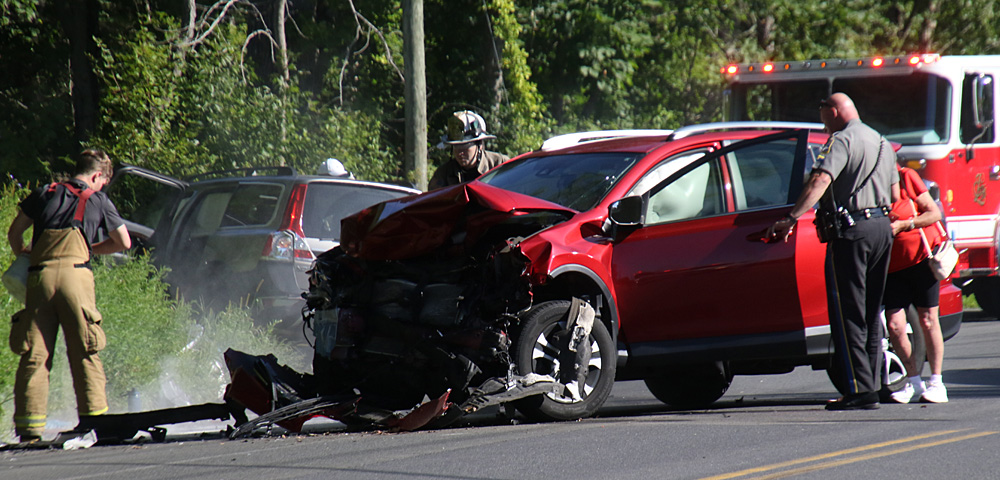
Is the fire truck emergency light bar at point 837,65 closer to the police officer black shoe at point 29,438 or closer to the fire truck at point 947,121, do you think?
the fire truck at point 947,121

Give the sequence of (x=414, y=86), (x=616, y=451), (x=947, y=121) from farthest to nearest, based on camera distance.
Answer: (x=414, y=86) → (x=947, y=121) → (x=616, y=451)

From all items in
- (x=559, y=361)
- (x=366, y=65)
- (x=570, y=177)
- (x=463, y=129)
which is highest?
(x=366, y=65)

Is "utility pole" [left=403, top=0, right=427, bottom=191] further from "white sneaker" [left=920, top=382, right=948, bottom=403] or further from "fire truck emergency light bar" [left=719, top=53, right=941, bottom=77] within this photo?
"white sneaker" [left=920, top=382, right=948, bottom=403]

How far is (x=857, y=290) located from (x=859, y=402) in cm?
69

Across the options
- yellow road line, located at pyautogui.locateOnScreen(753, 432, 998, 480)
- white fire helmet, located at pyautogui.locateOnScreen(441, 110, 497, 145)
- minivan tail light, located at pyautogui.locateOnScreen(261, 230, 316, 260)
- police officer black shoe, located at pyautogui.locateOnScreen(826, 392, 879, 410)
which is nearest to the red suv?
police officer black shoe, located at pyautogui.locateOnScreen(826, 392, 879, 410)

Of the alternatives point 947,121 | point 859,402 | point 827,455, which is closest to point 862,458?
point 827,455

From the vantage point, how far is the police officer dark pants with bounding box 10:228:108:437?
623 cm

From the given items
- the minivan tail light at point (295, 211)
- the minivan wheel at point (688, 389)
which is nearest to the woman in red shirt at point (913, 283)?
the minivan wheel at point (688, 389)

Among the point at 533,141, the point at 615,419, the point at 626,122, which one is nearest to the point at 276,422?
the point at 615,419

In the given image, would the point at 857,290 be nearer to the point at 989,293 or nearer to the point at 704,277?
the point at 704,277

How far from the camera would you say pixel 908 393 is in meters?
7.20

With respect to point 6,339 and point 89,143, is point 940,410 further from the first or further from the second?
point 89,143

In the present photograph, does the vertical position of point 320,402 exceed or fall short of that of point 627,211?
it falls short

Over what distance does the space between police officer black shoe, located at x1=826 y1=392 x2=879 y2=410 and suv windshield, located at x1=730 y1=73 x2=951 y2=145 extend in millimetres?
5732
